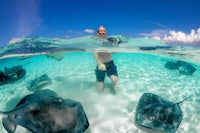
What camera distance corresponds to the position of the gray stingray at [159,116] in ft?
19.7

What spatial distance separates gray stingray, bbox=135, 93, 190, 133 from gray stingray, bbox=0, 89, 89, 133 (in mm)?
2673

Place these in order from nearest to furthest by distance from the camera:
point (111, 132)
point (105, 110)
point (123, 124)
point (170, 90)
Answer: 1. point (111, 132)
2. point (123, 124)
3. point (105, 110)
4. point (170, 90)

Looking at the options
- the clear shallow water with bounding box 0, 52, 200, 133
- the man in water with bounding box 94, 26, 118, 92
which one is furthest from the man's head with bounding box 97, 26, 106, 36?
the clear shallow water with bounding box 0, 52, 200, 133

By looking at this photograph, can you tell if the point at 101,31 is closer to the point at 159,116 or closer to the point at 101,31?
the point at 101,31

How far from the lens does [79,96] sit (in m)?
10.8

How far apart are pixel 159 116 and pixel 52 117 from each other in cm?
368

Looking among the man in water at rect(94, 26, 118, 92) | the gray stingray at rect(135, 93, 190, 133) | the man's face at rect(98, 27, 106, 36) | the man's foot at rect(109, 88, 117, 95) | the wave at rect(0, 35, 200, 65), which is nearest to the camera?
the gray stingray at rect(135, 93, 190, 133)

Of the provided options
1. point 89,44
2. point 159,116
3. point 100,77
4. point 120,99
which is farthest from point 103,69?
point 159,116

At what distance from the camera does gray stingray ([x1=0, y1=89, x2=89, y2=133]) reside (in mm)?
4109

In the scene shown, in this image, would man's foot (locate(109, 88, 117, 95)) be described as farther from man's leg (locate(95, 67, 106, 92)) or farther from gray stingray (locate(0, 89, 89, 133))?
gray stingray (locate(0, 89, 89, 133))

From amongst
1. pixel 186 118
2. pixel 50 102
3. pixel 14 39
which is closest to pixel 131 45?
pixel 186 118

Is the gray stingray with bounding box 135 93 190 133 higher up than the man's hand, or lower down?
lower down

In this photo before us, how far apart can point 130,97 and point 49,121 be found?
7032mm

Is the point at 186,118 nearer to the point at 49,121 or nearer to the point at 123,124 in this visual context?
the point at 123,124
